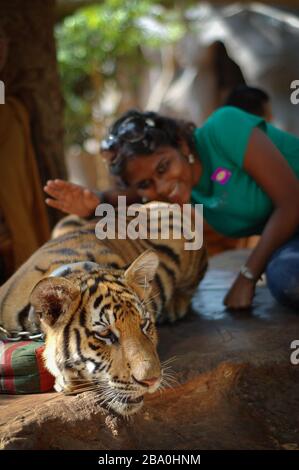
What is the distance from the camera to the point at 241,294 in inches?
123

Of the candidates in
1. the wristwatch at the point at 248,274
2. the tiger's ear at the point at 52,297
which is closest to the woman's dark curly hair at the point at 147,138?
the wristwatch at the point at 248,274

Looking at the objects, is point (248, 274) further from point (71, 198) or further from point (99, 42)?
point (99, 42)

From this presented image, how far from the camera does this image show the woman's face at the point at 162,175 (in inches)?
118

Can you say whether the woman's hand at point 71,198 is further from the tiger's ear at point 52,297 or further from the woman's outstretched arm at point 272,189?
the tiger's ear at point 52,297

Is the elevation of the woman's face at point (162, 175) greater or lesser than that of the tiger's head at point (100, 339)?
greater

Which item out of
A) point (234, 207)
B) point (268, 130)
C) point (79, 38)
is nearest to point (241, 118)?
point (268, 130)

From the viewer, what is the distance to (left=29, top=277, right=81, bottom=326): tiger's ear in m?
2.07

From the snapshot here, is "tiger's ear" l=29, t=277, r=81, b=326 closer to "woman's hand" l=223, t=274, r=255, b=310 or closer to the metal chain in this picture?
the metal chain

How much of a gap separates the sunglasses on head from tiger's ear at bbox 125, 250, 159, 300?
0.81m

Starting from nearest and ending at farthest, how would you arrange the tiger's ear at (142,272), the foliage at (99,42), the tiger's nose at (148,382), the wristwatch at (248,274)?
the tiger's nose at (148,382)
the tiger's ear at (142,272)
the wristwatch at (248,274)
the foliage at (99,42)

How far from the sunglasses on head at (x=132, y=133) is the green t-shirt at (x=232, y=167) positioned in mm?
320

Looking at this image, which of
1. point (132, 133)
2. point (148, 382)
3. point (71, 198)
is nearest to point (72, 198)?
point (71, 198)

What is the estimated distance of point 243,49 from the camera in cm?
663

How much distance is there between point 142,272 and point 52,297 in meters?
0.40
